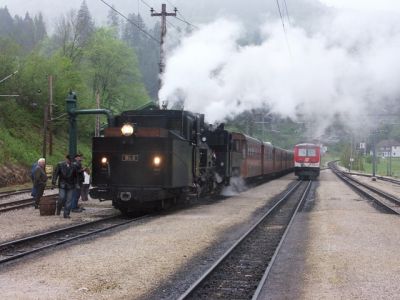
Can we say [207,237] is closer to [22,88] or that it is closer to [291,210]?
[291,210]

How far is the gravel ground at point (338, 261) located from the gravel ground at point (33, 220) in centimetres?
561

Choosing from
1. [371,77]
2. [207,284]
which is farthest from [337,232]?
[371,77]

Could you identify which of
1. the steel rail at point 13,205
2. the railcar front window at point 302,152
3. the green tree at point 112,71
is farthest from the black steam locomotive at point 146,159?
the green tree at point 112,71

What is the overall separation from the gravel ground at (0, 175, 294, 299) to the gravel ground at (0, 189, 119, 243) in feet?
6.14

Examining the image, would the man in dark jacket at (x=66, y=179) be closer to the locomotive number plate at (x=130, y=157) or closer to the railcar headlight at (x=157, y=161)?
the locomotive number plate at (x=130, y=157)

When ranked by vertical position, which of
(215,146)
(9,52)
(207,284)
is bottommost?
(207,284)

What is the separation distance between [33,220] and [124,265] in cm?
656

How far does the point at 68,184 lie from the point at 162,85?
967cm

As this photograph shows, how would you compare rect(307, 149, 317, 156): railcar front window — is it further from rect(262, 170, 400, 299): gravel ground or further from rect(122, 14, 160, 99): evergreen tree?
rect(122, 14, 160, 99): evergreen tree

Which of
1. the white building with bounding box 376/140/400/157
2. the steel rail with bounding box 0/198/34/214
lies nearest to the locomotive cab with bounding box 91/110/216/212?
the steel rail with bounding box 0/198/34/214

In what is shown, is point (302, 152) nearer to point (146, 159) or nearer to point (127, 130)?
point (146, 159)

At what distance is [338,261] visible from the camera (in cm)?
942

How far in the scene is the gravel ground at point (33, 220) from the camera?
40.3ft

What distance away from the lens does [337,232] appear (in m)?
13.1
